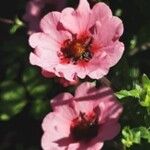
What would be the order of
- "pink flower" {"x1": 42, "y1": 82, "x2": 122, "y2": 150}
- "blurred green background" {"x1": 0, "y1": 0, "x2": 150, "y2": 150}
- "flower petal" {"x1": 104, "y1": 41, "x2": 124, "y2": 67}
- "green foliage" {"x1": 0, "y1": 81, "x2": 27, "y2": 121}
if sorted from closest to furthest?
"flower petal" {"x1": 104, "y1": 41, "x2": 124, "y2": 67} → "pink flower" {"x1": 42, "y1": 82, "x2": 122, "y2": 150} → "blurred green background" {"x1": 0, "y1": 0, "x2": 150, "y2": 150} → "green foliage" {"x1": 0, "y1": 81, "x2": 27, "y2": 121}

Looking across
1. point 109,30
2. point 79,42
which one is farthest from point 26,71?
point 109,30

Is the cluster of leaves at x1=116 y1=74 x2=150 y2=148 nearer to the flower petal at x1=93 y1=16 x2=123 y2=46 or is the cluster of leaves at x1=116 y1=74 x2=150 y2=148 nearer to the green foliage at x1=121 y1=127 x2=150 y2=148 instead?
the green foliage at x1=121 y1=127 x2=150 y2=148

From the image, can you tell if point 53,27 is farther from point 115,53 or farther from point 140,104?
point 140,104

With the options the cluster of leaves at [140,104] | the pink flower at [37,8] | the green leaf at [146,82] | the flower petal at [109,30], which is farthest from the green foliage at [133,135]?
the pink flower at [37,8]

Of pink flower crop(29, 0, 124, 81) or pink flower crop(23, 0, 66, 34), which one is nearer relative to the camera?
pink flower crop(29, 0, 124, 81)

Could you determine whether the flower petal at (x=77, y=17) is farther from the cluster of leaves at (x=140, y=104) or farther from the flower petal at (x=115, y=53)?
the cluster of leaves at (x=140, y=104)

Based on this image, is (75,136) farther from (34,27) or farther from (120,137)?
(34,27)

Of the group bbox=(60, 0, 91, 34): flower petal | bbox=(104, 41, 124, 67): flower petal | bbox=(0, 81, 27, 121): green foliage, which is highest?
bbox=(60, 0, 91, 34): flower petal

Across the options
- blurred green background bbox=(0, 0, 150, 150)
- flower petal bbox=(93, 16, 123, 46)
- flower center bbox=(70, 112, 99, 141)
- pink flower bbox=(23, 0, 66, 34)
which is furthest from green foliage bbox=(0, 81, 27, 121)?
flower petal bbox=(93, 16, 123, 46)

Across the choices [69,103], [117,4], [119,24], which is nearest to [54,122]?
[69,103]
